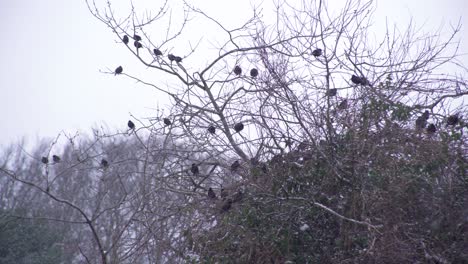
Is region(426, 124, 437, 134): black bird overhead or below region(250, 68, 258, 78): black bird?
below

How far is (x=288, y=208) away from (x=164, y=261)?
1741 millimetres

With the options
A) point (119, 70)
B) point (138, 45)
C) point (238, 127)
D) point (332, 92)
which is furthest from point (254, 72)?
point (119, 70)

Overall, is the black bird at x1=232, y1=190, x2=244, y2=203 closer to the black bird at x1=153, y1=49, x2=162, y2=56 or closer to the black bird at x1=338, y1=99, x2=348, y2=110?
the black bird at x1=338, y1=99, x2=348, y2=110

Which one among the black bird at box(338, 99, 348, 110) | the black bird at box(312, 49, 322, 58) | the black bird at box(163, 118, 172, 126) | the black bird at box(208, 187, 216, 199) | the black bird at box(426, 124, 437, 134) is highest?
the black bird at box(163, 118, 172, 126)

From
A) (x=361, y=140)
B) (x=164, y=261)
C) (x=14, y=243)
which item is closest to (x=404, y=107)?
(x=361, y=140)

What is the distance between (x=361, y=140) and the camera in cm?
408

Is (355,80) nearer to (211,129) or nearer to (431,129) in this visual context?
(431,129)

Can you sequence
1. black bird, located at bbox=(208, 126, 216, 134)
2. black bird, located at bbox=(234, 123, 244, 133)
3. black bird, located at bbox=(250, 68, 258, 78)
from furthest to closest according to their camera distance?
1. black bird, located at bbox=(208, 126, 216, 134)
2. black bird, located at bbox=(250, 68, 258, 78)
3. black bird, located at bbox=(234, 123, 244, 133)

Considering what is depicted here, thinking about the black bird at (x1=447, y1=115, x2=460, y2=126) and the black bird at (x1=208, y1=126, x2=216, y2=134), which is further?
the black bird at (x1=208, y1=126, x2=216, y2=134)

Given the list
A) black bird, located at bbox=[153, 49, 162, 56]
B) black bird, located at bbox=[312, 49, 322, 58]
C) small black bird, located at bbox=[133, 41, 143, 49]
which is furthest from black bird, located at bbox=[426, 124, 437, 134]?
small black bird, located at bbox=[133, 41, 143, 49]

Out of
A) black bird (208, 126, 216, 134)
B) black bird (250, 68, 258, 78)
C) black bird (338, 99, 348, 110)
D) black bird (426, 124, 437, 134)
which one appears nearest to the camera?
black bird (426, 124, 437, 134)

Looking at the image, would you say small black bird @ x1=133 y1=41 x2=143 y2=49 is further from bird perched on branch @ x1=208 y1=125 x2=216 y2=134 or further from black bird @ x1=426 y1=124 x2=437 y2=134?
black bird @ x1=426 y1=124 x2=437 y2=134

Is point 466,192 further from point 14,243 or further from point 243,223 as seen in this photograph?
point 14,243

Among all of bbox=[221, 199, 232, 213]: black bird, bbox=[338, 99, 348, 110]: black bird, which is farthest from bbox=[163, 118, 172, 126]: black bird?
bbox=[338, 99, 348, 110]: black bird
